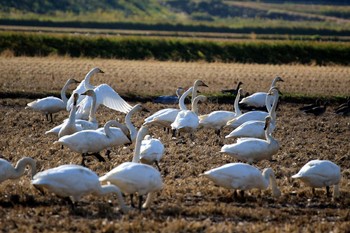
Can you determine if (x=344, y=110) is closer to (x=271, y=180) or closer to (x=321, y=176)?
(x=321, y=176)

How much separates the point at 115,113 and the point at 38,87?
16.3ft

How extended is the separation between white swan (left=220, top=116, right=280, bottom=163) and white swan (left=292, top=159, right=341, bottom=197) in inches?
58.4

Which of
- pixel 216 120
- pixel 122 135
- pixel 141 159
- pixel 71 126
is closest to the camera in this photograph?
pixel 141 159

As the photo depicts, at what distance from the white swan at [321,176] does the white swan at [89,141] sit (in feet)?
11.0

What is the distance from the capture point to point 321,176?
11266 millimetres

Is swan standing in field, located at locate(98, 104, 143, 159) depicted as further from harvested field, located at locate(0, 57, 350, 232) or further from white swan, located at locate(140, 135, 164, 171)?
white swan, located at locate(140, 135, 164, 171)

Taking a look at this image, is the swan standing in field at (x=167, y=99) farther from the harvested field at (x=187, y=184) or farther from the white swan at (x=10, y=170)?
the white swan at (x=10, y=170)

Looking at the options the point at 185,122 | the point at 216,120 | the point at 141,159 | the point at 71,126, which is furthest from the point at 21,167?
the point at 216,120

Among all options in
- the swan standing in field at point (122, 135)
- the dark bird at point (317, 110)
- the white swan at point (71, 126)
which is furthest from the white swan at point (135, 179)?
the dark bird at point (317, 110)

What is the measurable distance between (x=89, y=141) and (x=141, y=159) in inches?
38.4

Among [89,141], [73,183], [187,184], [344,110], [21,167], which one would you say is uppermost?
[73,183]

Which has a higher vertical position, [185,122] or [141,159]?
[141,159]

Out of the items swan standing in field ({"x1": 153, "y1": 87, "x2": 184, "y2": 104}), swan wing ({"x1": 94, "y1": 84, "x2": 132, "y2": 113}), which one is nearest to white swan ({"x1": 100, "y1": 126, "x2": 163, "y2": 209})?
swan wing ({"x1": 94, "y1": 84, "x2": 132, "y2": 113})

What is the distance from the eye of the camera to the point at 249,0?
122062 millimetres
